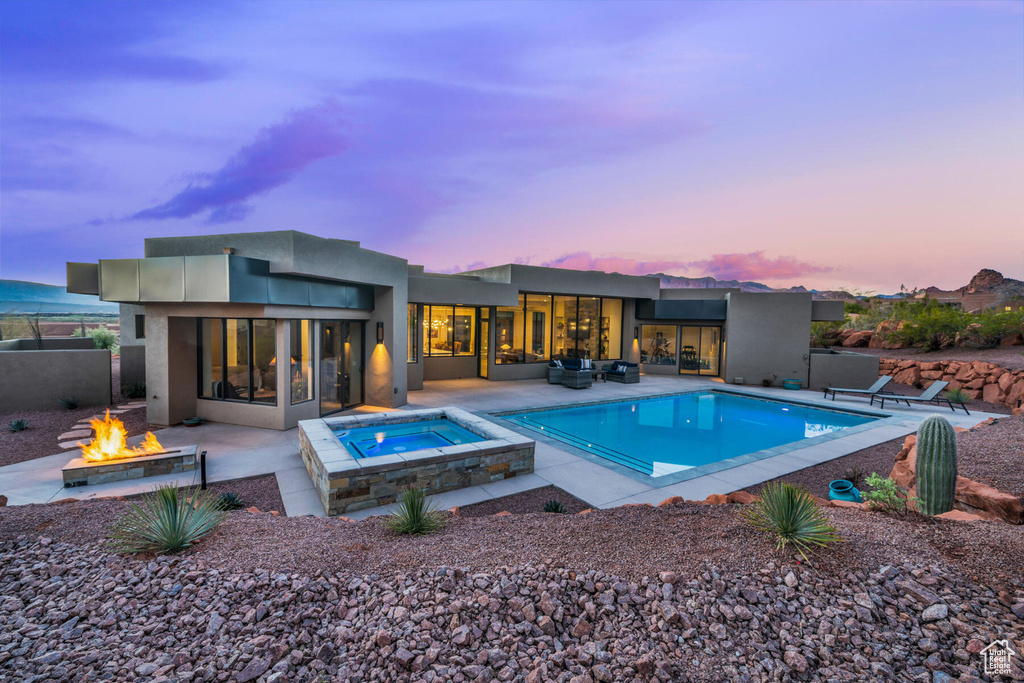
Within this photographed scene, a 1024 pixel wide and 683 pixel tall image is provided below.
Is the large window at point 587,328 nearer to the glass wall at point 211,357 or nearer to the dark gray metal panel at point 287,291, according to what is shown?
the dark gray metal panel at point 287,291

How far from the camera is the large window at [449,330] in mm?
16047

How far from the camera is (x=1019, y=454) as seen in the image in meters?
5.63

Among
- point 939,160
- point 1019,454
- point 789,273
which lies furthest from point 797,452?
point 789,273

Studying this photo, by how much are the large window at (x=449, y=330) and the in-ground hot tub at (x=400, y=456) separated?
301 inches

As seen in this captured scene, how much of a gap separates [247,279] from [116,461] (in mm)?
3614

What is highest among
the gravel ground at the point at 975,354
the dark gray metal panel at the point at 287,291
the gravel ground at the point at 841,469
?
the dark gray metal panel at the point at 287,291

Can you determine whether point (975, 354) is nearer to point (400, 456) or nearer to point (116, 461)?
point (400, 456)

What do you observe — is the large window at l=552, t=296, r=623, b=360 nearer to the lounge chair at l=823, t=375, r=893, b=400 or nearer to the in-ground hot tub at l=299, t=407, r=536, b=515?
the lounge chair at l=823, t=375, r=893, b=400

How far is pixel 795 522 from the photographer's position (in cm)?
330

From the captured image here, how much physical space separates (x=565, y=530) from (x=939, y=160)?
19.8 m

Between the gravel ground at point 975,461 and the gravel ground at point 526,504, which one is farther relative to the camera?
the gravel ground at point 526,504

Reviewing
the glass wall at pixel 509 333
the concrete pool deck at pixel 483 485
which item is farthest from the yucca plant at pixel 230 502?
the glass wall at pixel 509 333

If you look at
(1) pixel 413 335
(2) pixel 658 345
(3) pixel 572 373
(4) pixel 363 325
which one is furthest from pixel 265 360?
(2) pixel 658 345

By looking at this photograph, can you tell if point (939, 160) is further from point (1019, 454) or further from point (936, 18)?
point (1019, 454)
